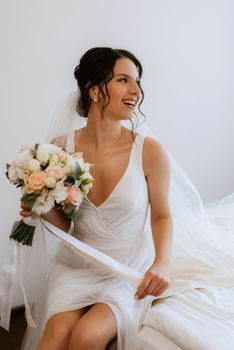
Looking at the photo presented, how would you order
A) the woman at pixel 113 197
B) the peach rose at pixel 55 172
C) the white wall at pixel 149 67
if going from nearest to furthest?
the peach rose at pixel 55 172, the woman at pixel 113 197, the white wall at pixel 149 67

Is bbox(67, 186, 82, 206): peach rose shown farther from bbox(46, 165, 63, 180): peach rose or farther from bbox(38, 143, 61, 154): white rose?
bbox(38, 143, 61, 154): white rose

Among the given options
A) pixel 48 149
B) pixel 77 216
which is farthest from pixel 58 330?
pixel 48 149

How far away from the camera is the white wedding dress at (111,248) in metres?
1.62

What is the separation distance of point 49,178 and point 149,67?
5.44 ft

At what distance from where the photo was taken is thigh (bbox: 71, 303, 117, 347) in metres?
1.44

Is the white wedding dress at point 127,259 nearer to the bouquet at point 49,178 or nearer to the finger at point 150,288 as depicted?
the finger at point 150,288

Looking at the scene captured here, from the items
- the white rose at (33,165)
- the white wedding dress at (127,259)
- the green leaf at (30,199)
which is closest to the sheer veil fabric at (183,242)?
the white wedding dress at (127,259)

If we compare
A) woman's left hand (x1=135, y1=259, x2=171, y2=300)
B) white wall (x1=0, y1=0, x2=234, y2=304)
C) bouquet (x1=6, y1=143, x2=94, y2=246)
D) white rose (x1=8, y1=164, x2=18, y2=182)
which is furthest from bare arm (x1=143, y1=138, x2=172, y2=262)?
white wall (x1=0, y1=0, x2=234, y2=304)

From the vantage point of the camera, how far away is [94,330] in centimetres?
144

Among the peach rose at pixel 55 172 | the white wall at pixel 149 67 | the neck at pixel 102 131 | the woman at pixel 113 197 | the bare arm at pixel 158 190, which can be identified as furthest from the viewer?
the white wall at pixel 149 67

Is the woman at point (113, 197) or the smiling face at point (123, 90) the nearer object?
the woman at point (113, 197)

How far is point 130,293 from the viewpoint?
1657 mm

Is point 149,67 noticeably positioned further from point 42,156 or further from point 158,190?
point 42,156

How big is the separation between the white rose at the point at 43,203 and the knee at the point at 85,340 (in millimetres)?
441
